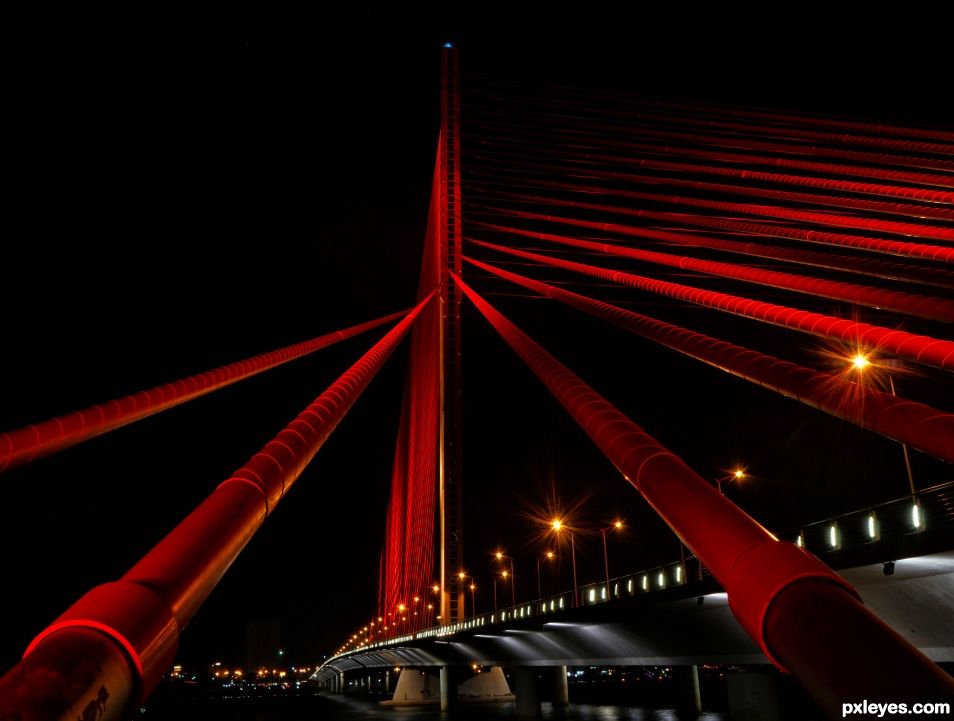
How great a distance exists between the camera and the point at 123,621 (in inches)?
141

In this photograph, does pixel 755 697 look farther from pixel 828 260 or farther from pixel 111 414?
pixel 111 414

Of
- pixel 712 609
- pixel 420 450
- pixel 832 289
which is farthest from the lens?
pixel 420 450

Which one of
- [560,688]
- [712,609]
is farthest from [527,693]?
[712,609]

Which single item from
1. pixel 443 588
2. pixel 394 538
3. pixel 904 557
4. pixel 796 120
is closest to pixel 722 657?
pixel 904 557

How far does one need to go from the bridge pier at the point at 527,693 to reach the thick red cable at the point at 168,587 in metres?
35.9

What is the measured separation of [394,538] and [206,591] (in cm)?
4927

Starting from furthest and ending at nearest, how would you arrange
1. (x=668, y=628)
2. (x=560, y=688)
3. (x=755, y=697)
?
(x=560, y=688) → (x=755, y=697) → (x=668, y=628)

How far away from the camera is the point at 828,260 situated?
12.6 meters

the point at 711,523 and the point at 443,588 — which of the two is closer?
the point at 711,523

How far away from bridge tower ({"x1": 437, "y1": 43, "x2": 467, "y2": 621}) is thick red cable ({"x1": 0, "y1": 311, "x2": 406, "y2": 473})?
15.8m

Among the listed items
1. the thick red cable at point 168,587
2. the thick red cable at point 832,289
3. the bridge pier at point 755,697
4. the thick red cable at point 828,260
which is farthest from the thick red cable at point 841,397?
the bridge pier at point 755,697

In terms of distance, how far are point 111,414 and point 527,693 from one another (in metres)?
34.3

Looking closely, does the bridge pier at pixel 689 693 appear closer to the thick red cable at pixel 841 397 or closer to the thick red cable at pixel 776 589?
the thick red cable at pixel 841 397

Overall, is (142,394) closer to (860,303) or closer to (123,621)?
(123,621)
